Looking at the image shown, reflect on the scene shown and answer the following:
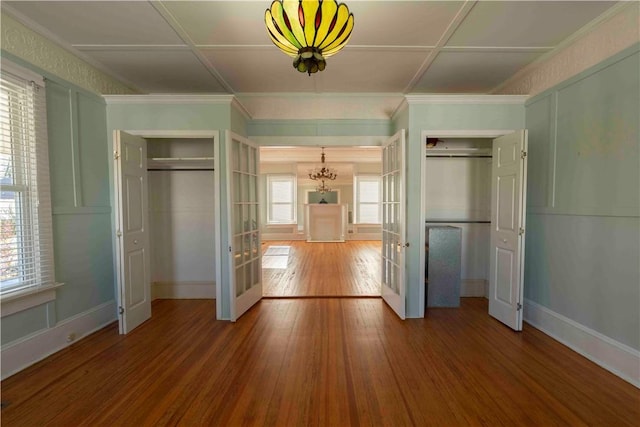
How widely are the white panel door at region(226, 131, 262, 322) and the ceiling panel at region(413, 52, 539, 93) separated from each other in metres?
2.46

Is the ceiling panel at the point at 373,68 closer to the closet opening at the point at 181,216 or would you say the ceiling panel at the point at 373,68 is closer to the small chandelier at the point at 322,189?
the closet opening at the point at 181,216

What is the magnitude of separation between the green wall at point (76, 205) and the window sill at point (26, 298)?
56 millimetres

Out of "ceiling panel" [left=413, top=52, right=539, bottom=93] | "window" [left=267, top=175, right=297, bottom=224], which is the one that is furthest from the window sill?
"window" [left=267, top=175, right=297, bottom=224]

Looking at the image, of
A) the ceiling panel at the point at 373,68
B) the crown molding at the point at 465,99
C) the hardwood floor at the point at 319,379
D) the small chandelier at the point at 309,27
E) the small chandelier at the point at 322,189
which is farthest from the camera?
the small chandelier at the point at 322,189

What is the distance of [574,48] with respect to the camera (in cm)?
263

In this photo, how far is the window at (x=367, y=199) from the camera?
978cm

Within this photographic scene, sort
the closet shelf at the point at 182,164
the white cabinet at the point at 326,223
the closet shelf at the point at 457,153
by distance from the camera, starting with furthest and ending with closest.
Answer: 1. the white cabinet at the point at 326,223
2. the closet shelf at the point at 182,164
3. the closet shelf at the point at 457,153

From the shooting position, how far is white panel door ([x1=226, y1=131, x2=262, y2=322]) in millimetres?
3178

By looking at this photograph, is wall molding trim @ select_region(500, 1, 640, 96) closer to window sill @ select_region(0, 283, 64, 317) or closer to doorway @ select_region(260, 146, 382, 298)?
doorway @ select_region(260, 146, 382, 298)

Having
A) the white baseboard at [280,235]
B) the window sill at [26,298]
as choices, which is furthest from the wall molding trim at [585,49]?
the white baseboard at [280,235]

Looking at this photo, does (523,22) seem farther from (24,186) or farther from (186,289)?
(186,289)

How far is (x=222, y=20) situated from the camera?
234cm

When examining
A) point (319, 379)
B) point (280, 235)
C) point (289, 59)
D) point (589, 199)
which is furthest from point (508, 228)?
point (280, 235)

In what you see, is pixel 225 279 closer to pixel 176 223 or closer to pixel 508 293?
pixel 176 223
